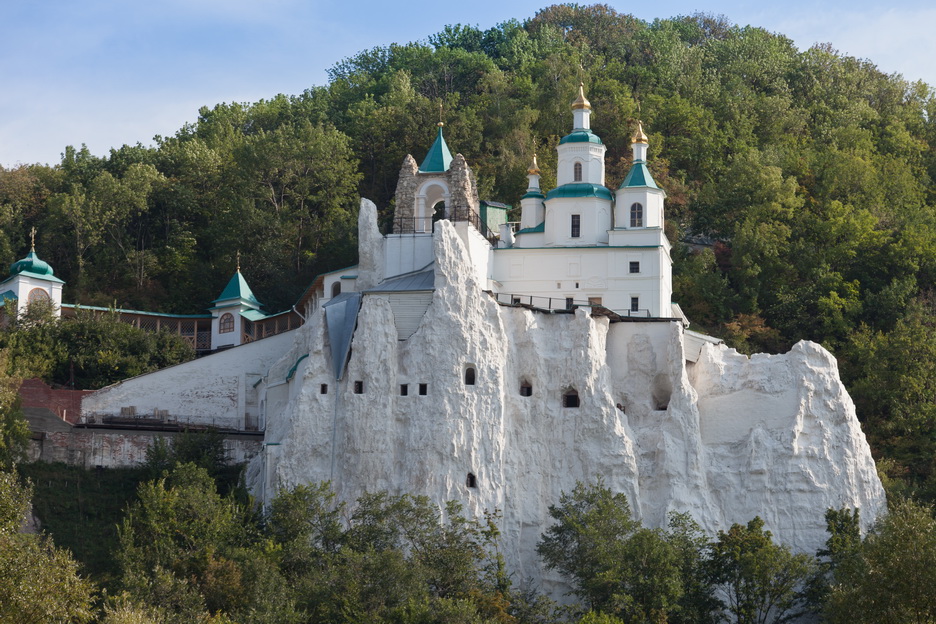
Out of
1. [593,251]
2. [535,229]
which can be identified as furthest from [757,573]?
[535,229]

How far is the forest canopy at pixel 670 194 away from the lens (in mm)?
64375

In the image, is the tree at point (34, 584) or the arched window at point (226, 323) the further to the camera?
the arched window at point (226, 323)

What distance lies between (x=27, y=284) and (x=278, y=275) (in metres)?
11.6

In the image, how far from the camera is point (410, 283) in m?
53.6

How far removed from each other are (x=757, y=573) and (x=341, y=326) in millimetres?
15985

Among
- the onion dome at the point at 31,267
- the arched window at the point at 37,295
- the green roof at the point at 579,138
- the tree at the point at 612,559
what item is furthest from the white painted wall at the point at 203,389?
the tree at the point at 612,559

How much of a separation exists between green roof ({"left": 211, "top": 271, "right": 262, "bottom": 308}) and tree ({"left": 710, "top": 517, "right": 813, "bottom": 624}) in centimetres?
2545

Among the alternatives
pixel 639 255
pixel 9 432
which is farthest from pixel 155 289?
pixel 639 255

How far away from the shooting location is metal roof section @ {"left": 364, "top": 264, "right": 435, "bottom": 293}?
2080 inches

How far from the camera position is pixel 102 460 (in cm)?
5456

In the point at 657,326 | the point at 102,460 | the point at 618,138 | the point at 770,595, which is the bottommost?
the point at 770,595

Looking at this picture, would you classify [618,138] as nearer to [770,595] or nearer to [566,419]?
[566,419]

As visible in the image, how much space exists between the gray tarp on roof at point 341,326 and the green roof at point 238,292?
534 inches

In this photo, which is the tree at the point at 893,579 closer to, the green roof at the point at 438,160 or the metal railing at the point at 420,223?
the metal railing at the point at 420,223
